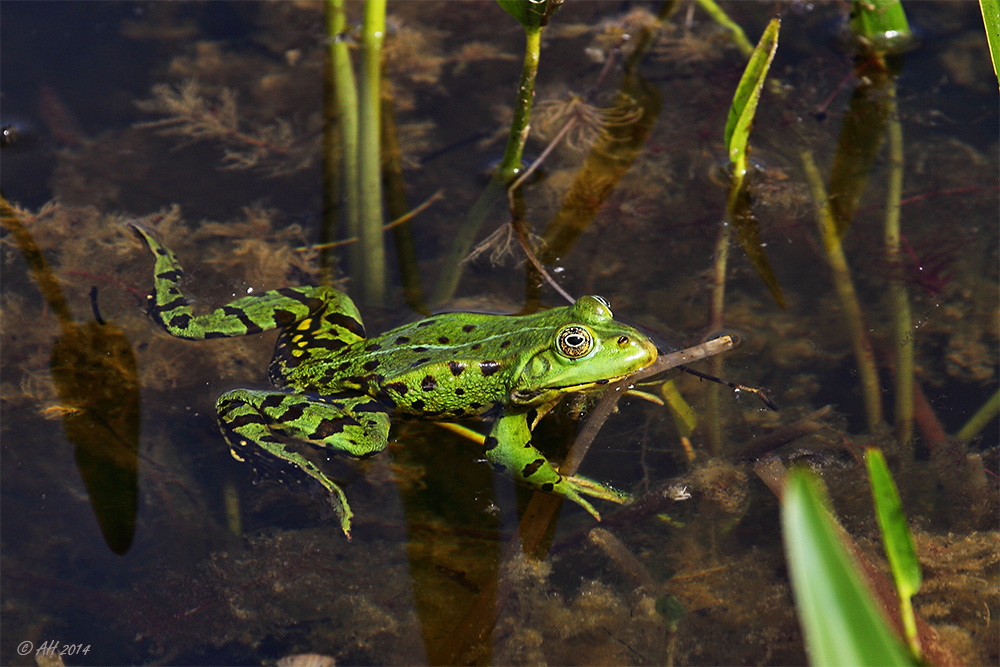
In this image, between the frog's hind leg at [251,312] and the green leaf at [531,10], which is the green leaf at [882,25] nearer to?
the green leaf at [531,10]

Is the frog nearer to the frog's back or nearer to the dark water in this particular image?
the frog's back

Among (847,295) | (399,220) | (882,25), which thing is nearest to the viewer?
(847,295)

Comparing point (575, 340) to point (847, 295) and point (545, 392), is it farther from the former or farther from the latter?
point (847, 295)

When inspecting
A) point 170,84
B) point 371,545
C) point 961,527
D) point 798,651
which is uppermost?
point 170,84

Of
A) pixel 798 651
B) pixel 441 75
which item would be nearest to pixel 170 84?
pixel 441 75

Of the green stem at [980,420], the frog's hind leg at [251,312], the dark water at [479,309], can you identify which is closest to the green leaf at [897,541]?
the dark water at [479,309]

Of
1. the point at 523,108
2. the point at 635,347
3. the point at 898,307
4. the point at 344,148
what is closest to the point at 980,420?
the point at 898,307

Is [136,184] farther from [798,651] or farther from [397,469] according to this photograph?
[798,651]
